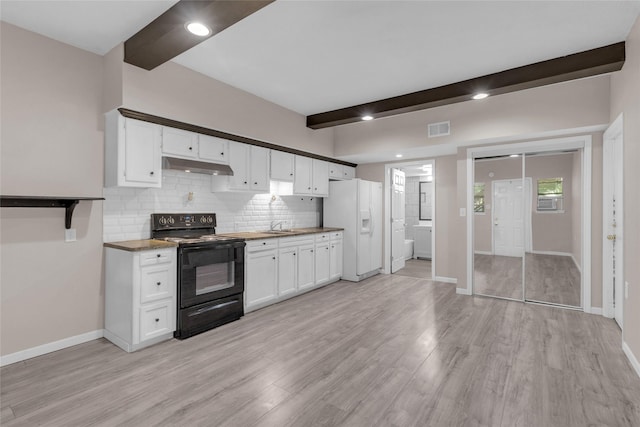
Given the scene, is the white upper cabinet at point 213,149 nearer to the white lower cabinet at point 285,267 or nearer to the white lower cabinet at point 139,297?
the white lower cabinet at point 285,267

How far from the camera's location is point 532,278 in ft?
14.8

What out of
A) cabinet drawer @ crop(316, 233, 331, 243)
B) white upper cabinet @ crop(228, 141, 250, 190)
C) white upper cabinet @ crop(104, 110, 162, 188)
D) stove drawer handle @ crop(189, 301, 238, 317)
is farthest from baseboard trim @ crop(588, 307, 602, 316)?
white upper cabinet @ crop(104, 110, 162, 188)

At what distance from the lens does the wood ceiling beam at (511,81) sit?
2949mm

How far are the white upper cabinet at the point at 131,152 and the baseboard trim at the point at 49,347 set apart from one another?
1.50m

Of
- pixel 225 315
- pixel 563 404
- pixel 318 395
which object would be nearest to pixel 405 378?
pixel 318 395

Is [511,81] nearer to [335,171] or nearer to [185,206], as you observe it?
[335,171]

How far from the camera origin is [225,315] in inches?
140

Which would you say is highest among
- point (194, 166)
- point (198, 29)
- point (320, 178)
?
point (198, 29)

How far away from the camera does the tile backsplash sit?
329 cm

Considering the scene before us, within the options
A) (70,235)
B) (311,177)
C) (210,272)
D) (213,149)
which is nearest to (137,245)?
(70,235)

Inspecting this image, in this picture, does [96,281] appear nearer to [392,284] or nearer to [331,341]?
[331,341]

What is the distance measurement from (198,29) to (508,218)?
4553 millimetres

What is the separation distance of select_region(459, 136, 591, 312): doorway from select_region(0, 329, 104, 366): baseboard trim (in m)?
4.86

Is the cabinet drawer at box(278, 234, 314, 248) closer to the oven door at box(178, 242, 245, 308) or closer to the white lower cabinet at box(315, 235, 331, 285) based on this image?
the white lower cabinet at box(315, 235, 331, 285)
